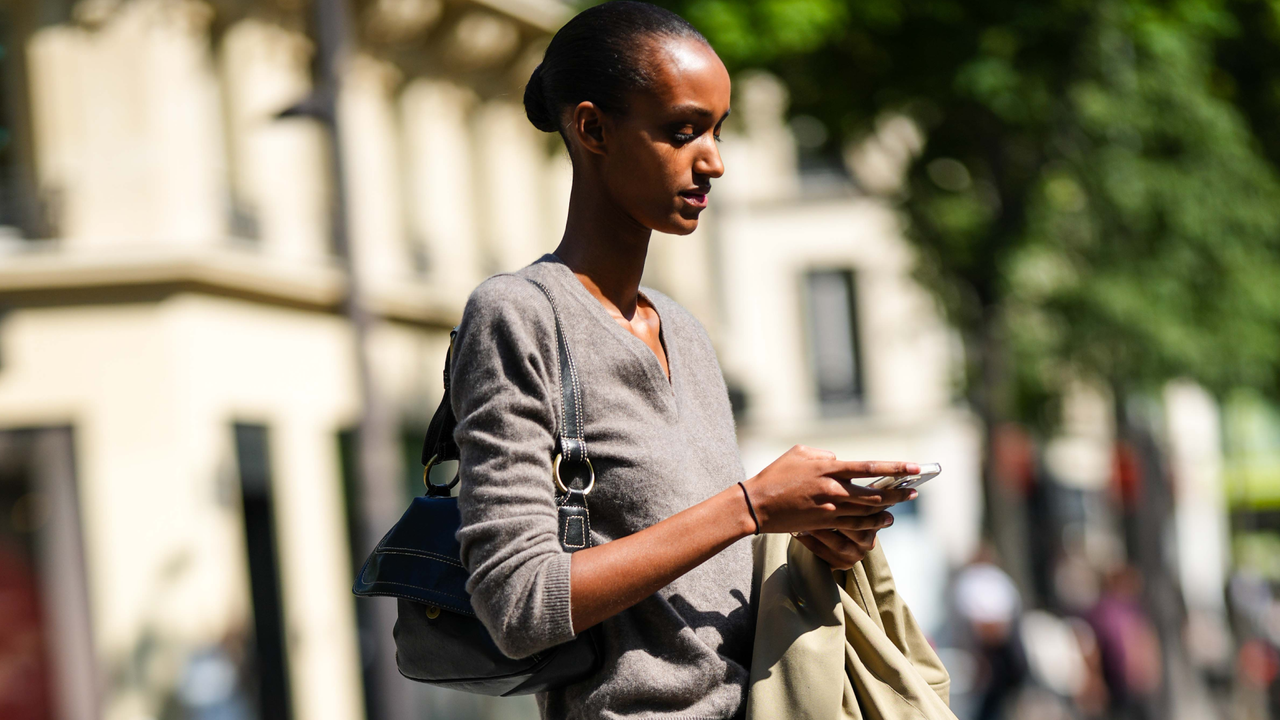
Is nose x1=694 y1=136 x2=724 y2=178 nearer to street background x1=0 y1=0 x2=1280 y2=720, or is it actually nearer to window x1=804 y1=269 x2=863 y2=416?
street background x1=0 y1=0 x2=1280 y2=720

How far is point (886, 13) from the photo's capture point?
13.8 meters

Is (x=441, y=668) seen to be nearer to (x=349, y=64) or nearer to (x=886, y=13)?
(x=886, y=13)

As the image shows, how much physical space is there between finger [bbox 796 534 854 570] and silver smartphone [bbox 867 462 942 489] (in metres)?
0.18

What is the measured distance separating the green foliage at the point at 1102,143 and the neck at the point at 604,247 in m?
Answer: 11.4

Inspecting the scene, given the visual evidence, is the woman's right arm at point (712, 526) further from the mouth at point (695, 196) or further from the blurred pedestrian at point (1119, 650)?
the blurred pedestrian at point (1119, 650)

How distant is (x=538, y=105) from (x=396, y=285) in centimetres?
1837

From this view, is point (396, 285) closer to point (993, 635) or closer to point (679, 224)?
point (993, 635)

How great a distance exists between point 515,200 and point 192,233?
24.7 ft

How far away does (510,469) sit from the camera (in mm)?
1849

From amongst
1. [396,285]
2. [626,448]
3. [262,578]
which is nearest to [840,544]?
[626,448]

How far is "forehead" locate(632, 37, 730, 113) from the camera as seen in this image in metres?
2.00

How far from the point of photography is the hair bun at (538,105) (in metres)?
2.15

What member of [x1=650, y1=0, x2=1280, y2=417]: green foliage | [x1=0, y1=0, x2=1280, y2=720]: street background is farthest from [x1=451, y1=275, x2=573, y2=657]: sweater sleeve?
[x1=650, y1=0, x2=1280, y2=417]: green foliage

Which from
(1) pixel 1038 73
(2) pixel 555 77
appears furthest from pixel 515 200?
(2) pixel 555 77
